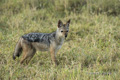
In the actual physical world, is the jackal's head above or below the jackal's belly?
above

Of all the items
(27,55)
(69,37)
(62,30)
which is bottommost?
(27,55)

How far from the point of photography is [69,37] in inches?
330

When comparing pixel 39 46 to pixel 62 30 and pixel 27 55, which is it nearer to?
pixel 27 55

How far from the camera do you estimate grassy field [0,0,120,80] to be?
5426mm

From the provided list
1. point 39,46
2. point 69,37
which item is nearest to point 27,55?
point 39,46

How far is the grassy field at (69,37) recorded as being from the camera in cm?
543

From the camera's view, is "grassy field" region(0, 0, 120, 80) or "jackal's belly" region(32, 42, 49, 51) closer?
"grassy field" region(0, 0, 120, 80)

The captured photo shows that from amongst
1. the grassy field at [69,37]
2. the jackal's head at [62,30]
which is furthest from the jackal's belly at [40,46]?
the jackal's head at [62,30]

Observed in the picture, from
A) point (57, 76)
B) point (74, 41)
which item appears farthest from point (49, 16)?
point (57, 76)

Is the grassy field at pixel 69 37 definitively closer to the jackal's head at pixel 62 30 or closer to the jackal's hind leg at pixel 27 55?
the jackal's hind leg at pixel 27 55

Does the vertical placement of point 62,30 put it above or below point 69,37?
above

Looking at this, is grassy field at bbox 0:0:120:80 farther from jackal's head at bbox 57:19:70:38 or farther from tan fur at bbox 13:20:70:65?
jackal's head at bbox 57:19:70:38

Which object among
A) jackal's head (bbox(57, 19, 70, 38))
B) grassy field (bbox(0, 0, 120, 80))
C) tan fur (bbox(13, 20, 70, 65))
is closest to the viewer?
grassy field (bbox(0, 0, 120, 80))

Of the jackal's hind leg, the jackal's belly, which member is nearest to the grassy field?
the jackal's hind leg
